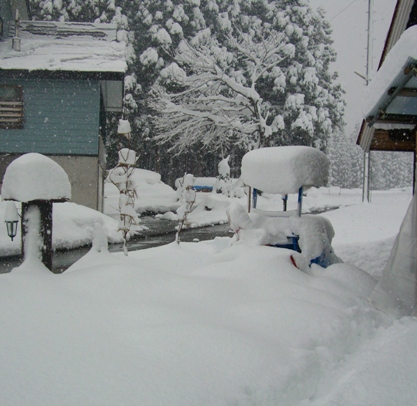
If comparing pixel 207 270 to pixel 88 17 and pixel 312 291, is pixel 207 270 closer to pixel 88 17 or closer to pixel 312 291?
pixel 312 291

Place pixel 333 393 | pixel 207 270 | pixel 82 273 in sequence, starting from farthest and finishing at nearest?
pixel 207 270, pixel 82 273, pixel 333 393

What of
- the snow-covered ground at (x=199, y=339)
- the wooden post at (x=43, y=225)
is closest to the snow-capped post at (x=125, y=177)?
the wooden post at (x=43, y=225)

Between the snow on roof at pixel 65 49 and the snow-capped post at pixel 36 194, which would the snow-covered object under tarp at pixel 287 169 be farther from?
the snow on roof at pixel 65 49

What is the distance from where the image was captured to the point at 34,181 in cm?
412

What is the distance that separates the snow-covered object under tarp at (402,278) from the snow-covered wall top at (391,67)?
Result: 142cm

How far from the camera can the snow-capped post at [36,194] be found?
412 centimetres

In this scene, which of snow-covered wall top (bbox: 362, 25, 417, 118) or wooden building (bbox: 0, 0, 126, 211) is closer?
snow-covered wall top (bbox: 362, 25, 417, 118)

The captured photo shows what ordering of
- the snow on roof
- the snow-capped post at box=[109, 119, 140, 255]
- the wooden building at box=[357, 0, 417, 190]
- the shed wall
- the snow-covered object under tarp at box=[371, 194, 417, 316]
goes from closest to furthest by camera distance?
1. the wooden building at box=[357, 0, 417, 190]
2. the snow-covered object under tarp at box=[371, 194, 417, 316]
3. the snow-capped post at box=[109, 119, 140, 255]
4. the snow on roof
5. the shed wall

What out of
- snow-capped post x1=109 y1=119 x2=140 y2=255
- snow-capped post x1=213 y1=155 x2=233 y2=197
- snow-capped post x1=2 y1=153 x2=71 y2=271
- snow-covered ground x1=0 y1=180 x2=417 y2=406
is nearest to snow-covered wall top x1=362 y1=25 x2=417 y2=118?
snow-covered ground x1=0 y1=180 x2=417 y2=406

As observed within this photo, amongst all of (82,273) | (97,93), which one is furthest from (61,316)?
(97,93)

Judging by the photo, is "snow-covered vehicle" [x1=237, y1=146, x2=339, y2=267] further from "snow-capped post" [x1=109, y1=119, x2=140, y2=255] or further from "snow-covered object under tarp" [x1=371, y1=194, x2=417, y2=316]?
"snow-capped post" [x1=109, y1=119, x2=140, y2=255]

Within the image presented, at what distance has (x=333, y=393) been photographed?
8.87 feet

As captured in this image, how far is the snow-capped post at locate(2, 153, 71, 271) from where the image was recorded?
4.12 m

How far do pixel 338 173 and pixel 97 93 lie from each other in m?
59.1
